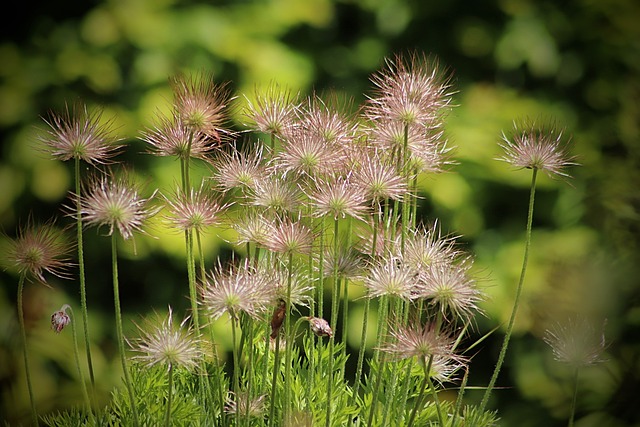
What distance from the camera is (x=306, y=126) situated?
1.12 meters

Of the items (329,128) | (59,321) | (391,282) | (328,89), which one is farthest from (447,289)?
(328,89)

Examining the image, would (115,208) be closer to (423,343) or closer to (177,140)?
(177,140)

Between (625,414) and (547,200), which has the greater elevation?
(547,200)

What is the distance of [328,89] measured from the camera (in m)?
2.01

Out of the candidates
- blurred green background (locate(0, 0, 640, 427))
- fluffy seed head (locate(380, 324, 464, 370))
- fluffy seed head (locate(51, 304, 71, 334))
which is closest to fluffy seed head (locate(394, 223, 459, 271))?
fluffy seed head (locate(380, 324, 464, 370))

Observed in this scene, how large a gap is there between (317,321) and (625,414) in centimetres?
42

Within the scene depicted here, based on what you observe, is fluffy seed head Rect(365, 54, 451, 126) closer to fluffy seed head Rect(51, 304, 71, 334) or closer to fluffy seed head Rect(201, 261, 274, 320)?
fluffy seed head Rect(201, 261, 274, 320)

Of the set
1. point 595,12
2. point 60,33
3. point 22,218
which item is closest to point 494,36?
point 595,12

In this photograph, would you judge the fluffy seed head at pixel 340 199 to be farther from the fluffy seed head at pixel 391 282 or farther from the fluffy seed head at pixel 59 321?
the fluffy seed head at pixel 59 321

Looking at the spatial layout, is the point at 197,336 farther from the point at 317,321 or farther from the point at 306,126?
the point at 306,126

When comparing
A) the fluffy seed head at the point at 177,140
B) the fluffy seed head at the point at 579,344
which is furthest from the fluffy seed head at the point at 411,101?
the fluffy seed head at the point at 579,344

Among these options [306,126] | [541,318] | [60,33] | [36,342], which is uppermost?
[60,33]

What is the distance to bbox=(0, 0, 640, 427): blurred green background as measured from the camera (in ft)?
6.26

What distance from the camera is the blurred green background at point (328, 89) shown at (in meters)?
1.91
